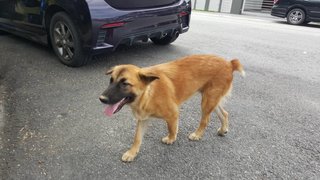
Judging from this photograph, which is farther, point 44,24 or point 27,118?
point 44,24

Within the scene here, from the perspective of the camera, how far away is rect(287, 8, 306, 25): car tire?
1255cm

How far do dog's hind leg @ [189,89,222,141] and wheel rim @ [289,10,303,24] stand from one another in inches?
435

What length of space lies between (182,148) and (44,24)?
3462 millimetres

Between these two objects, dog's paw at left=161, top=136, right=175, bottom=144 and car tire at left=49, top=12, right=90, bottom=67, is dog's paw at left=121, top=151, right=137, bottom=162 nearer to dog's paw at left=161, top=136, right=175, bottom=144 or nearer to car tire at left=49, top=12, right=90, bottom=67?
dog's paw at left=161, top=136, right=175, bottom=144

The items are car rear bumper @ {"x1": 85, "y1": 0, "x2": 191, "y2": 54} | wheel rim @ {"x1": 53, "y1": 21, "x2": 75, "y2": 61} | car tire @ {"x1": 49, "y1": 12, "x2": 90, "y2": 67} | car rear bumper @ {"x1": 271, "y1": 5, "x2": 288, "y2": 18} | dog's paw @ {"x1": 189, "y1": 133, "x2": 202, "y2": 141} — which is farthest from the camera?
car rear bumper @ {"x1": 271, "y1": 5, "x2": 288, "y2": 18}

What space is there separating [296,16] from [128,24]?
10.1 meters

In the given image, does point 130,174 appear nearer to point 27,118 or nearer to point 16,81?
point 27,118

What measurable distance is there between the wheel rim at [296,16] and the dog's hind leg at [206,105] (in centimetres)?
1105

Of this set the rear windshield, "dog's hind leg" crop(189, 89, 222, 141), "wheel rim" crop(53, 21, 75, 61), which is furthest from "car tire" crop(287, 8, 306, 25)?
"dog's hind leg" crop(189, 89, 222, 141)

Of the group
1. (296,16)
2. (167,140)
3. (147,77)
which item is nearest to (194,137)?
(167,140)

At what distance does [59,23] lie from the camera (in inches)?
196

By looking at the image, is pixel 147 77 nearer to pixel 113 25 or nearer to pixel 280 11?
pixel 113 25

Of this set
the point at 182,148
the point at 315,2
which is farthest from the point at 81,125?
the point at 315,2

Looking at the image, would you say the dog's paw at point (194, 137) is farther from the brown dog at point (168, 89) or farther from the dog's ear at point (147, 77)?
the dog's ear at point (147, 77)
